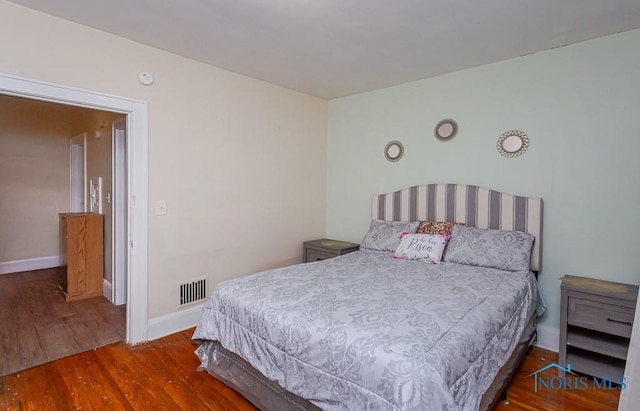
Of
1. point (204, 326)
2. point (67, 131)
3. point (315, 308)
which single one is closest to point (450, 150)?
point (315, 308)

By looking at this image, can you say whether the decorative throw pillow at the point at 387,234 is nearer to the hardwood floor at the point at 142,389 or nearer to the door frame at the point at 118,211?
the hardwood floor at the point at 142,389

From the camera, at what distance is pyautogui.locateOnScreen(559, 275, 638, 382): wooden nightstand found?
2.11 meters

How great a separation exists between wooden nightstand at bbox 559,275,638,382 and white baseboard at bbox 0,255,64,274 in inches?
237

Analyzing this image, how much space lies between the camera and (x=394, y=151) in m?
3.67

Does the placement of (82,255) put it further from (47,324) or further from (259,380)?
(259,380)

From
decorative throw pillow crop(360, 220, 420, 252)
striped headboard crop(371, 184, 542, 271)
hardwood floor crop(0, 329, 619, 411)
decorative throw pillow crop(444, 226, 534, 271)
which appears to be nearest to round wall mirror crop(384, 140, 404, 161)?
striped headboard crop(371, 184, 542, 271)

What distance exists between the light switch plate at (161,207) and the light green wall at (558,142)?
234 centimetres

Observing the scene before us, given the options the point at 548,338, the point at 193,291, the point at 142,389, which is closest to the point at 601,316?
the point at 548,338

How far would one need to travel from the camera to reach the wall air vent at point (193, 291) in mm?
3010

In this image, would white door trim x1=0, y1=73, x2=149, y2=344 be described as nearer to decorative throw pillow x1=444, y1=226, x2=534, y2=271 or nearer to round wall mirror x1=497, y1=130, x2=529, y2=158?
decorative throw pillow x1=444, y1=226, x2=534, y2=271

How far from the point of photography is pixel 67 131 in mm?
5250

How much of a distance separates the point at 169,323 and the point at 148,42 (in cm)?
230

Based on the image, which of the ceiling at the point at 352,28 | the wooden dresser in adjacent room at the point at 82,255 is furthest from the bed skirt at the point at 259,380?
the wooden dresser in adjacent room at the point at 82,255

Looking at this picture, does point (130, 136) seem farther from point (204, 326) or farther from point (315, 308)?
point (315, 308)
